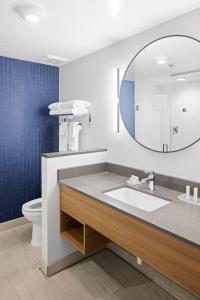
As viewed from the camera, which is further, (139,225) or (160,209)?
(160,209)

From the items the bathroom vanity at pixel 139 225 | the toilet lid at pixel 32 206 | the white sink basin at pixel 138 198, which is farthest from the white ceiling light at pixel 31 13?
the toilet lid at pixel 32 206

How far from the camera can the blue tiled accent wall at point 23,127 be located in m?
2.71

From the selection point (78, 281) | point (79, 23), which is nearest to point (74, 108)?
point (79, 23)

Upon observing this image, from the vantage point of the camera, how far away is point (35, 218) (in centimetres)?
236

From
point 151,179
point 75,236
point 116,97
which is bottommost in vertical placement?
point 75,236

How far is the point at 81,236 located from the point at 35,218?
679 millimetres

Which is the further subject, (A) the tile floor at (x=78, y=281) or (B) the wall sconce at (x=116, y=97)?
(B) the wall sconce at (x=116, y=97)

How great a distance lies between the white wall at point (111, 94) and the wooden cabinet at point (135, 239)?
665 millimetres

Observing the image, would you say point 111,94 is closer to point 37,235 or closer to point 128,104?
point 128,104

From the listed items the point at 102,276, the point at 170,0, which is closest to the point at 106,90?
the point at 170,0

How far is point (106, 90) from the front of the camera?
2.35m

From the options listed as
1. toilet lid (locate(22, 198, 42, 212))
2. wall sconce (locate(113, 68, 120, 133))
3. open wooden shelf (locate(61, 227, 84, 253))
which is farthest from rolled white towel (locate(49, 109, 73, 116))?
open wooden shelf (locate(61, 227, 84, 253))

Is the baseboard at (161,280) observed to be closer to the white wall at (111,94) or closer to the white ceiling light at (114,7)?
the white wall at (111,94)

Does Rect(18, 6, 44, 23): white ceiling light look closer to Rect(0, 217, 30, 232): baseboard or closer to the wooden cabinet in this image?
the wooden cabinet
